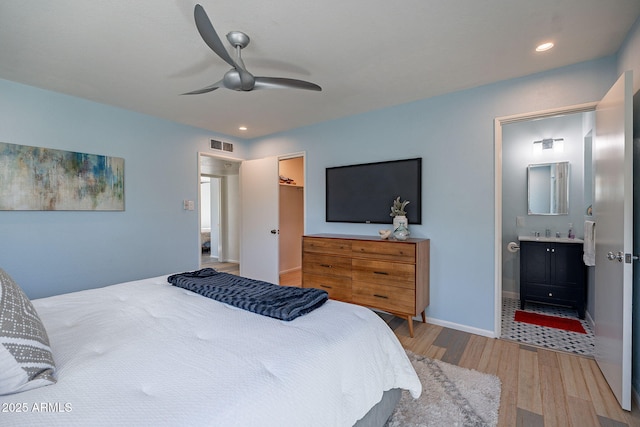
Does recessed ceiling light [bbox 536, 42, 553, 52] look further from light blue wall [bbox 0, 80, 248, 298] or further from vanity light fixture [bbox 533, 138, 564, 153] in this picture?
light blue wall [bbox 0, 80, 248, 298]

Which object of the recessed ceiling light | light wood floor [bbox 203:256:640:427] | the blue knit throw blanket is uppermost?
the recessed ceiling light

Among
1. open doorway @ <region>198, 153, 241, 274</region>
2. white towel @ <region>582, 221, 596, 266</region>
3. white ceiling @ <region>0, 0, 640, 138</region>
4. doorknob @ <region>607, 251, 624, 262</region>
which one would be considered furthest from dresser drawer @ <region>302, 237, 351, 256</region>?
open doorway @ <region>198, 153, 241, 274</region>

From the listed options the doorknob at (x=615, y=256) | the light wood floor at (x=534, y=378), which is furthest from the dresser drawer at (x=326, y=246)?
the doorknob at (x=615, y=256)

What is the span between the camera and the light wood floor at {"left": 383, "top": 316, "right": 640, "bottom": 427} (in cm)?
171

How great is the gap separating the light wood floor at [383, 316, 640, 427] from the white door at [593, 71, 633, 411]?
0.11 m

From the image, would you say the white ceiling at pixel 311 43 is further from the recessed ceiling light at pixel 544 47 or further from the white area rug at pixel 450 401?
the white area rug at pixel 450 401

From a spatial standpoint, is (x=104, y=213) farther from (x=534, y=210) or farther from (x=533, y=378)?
(x=534, y=210)

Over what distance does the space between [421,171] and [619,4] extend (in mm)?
1798

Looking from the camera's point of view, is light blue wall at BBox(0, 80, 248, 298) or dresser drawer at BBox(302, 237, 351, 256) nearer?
light blue wall at BBox(0, 80, 248, 298)

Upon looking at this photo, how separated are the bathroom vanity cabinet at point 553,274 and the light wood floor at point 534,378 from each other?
1115 mm

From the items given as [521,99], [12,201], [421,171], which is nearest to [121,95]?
[12,201]

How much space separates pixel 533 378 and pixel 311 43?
2.95 metres

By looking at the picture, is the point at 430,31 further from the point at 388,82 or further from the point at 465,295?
the point at 465,295

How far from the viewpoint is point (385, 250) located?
291 centimetres
